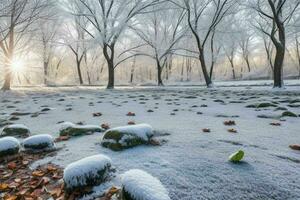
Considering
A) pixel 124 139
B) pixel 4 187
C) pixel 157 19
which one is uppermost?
pixel 157 19

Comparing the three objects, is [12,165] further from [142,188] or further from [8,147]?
[142,188]

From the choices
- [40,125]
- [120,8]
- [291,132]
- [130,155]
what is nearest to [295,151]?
[291,132]

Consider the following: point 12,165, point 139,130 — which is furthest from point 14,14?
point 139,130

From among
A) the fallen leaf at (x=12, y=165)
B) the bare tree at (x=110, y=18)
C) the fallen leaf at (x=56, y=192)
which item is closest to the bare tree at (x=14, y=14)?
the bare tree at (x=110, y=18)

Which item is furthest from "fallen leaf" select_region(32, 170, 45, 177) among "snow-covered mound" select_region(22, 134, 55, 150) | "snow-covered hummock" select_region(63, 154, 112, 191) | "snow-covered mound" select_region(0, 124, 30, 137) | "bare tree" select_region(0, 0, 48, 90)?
"bare tree" select_region(0, 0, 48, 90)

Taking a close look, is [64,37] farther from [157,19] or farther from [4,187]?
[4,187]

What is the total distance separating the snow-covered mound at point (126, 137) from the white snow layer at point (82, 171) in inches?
28.7

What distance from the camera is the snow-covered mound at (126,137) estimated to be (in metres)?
3.29

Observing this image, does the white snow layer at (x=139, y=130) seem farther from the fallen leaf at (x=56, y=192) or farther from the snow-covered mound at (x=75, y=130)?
the fallen leaf at (x=56, y=192)

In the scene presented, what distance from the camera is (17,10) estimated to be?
17.0 m

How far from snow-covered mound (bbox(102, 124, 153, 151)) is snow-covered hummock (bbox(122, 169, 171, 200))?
3.51 ft

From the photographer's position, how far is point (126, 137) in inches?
131

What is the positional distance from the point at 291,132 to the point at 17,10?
55.9 feet

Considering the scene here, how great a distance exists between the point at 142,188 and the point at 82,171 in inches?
24.7
